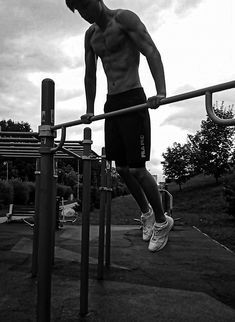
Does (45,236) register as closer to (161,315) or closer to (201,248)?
(161,315)

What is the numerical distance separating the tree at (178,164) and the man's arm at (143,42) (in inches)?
873

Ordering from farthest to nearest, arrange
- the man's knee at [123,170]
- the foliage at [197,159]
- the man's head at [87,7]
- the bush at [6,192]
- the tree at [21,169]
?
the tree at [21,169]
the foliage at [197,159]
the bush at [6,192]
the man's knee at [123,170]
the man's head at [87,7]

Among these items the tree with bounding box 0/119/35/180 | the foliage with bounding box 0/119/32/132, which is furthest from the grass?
the foliage with bounding box 0/119/32/132

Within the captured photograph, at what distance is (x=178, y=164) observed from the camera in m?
24.7

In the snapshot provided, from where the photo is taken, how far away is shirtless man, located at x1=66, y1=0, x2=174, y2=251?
2.10 m

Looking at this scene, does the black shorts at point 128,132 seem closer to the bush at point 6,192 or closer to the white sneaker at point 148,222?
the white sneaker at point 148,222

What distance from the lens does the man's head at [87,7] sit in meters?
2.07

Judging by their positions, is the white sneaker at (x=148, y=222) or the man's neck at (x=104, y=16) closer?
the man's neck at (x=104, y=16)

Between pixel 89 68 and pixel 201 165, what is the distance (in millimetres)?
18760

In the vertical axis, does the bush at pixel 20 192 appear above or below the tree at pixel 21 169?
below

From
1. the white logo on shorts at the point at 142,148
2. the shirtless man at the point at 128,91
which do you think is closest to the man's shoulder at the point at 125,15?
the shirtless man at the point at 128,91

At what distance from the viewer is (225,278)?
3797mm

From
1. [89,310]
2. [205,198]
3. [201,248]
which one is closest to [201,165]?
[205,198]

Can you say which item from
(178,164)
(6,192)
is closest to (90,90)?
(6,192)
